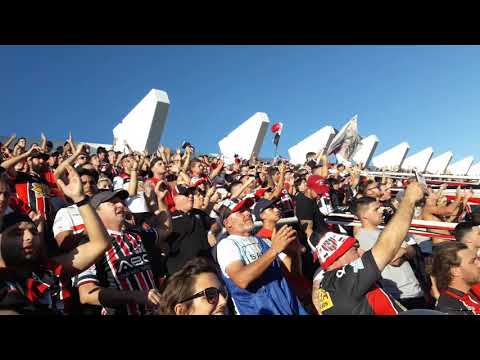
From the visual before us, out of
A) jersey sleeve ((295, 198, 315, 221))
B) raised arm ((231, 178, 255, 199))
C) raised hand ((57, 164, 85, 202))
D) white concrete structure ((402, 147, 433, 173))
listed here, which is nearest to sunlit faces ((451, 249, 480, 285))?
jersey sleeve ((295, 198, 315, 221))

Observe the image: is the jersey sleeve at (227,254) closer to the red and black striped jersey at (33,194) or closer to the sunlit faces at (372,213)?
the sunlit faces at (372,213)

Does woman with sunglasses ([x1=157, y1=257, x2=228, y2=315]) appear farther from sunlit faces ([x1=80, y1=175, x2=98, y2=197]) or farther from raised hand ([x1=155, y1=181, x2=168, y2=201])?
raised hand ([x1=155, y1=181, x2=168, y2=201])

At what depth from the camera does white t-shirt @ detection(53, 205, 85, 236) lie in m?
3.05

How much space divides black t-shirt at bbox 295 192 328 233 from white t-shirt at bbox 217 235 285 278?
260cm

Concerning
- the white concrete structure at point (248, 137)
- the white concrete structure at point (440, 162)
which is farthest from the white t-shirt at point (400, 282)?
the white concrete structure at point (440, 162)

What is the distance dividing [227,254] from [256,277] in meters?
0.38

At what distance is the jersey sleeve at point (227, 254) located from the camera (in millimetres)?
2861

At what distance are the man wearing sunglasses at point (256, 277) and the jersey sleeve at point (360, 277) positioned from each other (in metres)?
0.45

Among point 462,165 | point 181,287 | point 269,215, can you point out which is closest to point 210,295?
point 181,287
